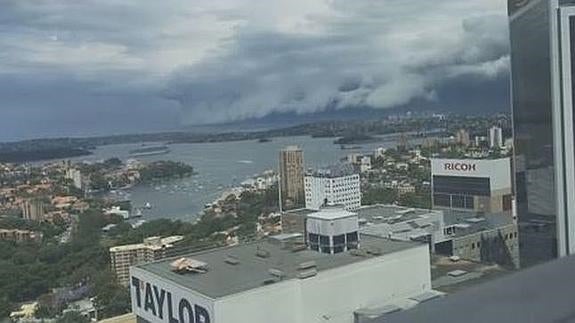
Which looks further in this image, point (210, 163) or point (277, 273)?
point (210, 163)

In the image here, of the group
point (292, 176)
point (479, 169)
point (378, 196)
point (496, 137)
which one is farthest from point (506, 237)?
point (292, 176)

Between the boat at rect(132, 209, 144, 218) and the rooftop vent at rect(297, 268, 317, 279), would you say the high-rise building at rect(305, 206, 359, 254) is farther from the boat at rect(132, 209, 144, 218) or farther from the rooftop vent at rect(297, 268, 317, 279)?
the boat at rect(132, 209, 144, 218)

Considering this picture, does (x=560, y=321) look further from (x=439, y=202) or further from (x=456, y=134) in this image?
(x=439, y=202)

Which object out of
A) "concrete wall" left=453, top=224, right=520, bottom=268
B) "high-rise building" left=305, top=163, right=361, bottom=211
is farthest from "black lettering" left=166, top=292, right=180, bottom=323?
"high-rise building" left=305, top=163, right=361, bottom=211

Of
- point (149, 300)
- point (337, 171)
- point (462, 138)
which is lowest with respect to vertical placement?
point (149, 300)

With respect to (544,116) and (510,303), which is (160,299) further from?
(510,303)

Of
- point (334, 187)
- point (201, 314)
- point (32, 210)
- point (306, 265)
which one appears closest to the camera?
point (201, 314)
